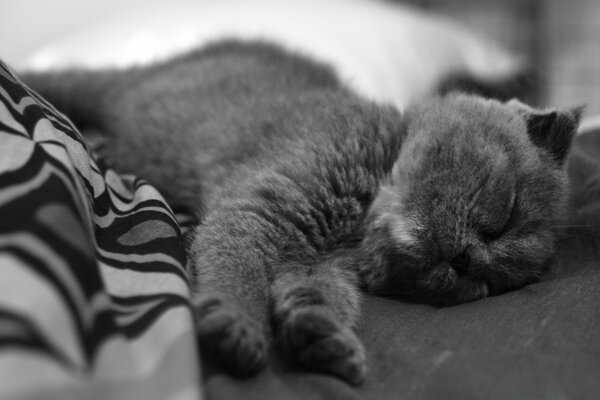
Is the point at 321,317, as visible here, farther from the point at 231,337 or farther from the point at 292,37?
the point at 292,37

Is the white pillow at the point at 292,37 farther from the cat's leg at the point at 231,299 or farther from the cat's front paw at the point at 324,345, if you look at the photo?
the cat's front paw at the point at 324,345

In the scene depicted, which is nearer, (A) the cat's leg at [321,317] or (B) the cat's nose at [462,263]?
(A) the cat's leg at [321,317]

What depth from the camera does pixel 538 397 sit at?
2.10ft

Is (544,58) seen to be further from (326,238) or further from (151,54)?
(326,238)

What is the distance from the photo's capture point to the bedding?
0.53 metres

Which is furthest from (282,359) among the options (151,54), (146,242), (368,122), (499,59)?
(499,59)

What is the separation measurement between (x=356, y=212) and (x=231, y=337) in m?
0.44

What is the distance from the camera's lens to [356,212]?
1062 mm

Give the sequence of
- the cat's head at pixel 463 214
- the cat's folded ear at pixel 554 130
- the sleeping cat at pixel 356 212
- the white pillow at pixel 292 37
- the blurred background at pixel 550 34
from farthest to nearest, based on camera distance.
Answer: the blurred background at pixel 550 34, the white pillow at pixel 292 37, the cat's folded ear at pixel 554 130, the cat's head at pixel 463 214, the sleeping cat at pixel 356 212

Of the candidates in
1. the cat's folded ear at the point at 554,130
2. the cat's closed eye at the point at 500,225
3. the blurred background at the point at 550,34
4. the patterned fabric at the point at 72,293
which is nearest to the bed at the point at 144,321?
the patterned fabric at the point at 72,293

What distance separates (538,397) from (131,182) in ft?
2.93

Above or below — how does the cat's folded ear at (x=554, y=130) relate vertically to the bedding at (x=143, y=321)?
above

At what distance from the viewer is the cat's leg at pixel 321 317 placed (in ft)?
2.39

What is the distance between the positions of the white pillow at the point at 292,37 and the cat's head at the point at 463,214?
102 cm
